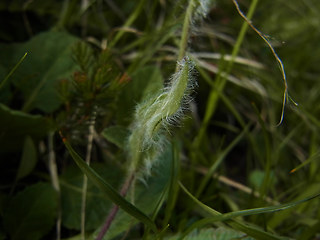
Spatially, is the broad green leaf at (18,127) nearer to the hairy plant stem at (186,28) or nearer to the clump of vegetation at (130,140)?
the clump of vegetation at (130,140)

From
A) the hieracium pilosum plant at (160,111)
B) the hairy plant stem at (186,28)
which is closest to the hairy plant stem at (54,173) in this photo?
the hieracium pilosum plant at (160,111)

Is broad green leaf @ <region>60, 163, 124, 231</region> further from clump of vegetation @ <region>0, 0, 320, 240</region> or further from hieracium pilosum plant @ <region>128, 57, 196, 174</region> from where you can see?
hieracium pilosum plant @ <region>128, 57, 196, 174</region>

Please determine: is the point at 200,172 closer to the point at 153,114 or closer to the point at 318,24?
the point at 153,114

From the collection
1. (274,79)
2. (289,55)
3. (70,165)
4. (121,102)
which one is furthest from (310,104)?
(70,165)

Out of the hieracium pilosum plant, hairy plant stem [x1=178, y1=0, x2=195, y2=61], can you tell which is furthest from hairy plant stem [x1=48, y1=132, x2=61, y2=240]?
hairy plant stem [x1=178, y1=0, x2=195, y2=61]

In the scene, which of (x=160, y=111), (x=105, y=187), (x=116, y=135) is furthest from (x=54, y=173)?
(x=160, y=111)

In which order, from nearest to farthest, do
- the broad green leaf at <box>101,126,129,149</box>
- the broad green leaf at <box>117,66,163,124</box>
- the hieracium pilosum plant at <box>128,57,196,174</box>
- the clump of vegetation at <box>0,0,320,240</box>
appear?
the hieracium pilosum plant at <box>128,57,196,174</box> → the clump of vegetation at <box>0,0,320,240</box> → the broad green leaf at <box>101,126,129,149</box> → the broad green leaf at <box>117,66,163,124</box>

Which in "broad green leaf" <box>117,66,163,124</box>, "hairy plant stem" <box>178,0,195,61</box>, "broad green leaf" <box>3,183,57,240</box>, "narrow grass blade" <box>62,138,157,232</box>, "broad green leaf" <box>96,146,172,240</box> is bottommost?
"broad green leaf" <box>3,183,57,240</box>
